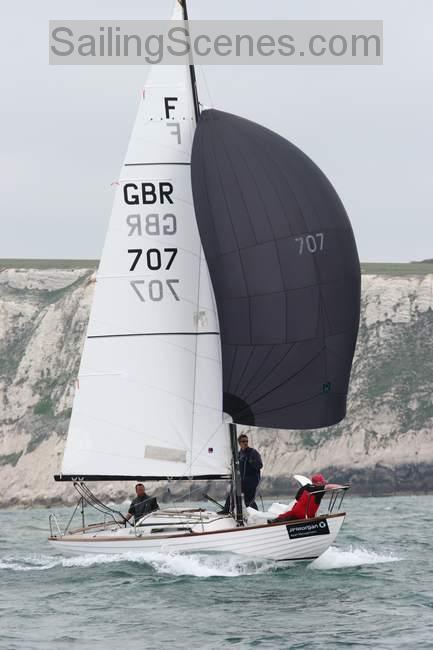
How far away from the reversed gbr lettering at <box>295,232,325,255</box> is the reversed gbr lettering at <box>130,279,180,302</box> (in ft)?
8.75

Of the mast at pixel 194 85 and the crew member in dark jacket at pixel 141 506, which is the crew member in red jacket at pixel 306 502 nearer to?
the crew member in dark jacket at pixel 141 506

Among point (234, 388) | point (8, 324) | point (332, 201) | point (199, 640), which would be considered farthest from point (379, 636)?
point (8, 324)

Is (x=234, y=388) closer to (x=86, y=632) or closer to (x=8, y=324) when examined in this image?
(x=86, y=632)

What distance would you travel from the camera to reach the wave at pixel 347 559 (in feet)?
76.7

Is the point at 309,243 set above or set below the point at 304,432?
above

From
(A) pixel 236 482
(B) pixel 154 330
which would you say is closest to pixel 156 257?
(B) pixel 154 330

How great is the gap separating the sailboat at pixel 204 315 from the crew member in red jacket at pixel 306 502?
13.0 inches

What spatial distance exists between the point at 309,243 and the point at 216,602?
7.14 metres

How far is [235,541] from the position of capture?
2228 cm

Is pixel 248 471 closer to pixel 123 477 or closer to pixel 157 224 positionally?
pixel 123 477

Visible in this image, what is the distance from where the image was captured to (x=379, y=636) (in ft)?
54.4

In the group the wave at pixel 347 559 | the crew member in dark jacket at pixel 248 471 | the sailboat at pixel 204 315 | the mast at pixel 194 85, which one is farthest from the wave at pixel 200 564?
the mast at pixel 194 85

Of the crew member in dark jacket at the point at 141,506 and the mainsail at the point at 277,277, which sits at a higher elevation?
the mainsail at the point at 277,277

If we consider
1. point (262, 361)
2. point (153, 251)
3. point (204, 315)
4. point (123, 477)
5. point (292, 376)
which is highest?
point (153, 251)
